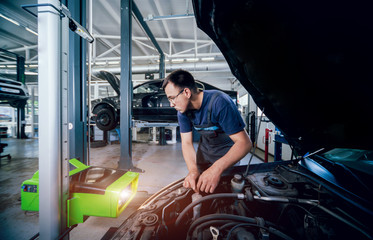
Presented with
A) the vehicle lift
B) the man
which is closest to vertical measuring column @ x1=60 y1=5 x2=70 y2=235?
the vehicle lift

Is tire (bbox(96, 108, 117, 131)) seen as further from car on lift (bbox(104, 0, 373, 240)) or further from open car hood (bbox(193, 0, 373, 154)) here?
→ open car hood (bbox(193, 0, 373, 154))

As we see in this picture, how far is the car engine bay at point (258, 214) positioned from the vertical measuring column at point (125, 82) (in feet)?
5.96

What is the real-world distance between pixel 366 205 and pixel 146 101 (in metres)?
4.10

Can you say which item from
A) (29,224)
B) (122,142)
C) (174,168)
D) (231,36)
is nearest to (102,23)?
(122,142)

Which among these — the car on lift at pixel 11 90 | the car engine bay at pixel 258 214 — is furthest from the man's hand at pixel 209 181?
the car on lift at pixel 11 90

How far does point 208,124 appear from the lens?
1.39 meters

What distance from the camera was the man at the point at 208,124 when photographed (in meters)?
1.01

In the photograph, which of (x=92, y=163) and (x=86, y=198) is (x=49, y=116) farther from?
(x=92, y=163)

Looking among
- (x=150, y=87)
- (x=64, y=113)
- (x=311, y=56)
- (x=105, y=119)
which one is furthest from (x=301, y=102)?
(x=150, y=87)

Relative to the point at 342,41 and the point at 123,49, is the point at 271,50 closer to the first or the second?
the point at 342,41

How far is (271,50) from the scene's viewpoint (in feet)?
1.76

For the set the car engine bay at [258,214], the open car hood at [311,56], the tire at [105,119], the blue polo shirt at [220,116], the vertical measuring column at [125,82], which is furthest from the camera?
the tire at [105,119]

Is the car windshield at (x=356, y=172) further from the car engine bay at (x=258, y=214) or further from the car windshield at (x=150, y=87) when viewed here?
the car windshield at (x=150, y=87)

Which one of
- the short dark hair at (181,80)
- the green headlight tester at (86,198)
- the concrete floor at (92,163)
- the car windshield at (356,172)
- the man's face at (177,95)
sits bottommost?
the concrete floor at (92,163)
